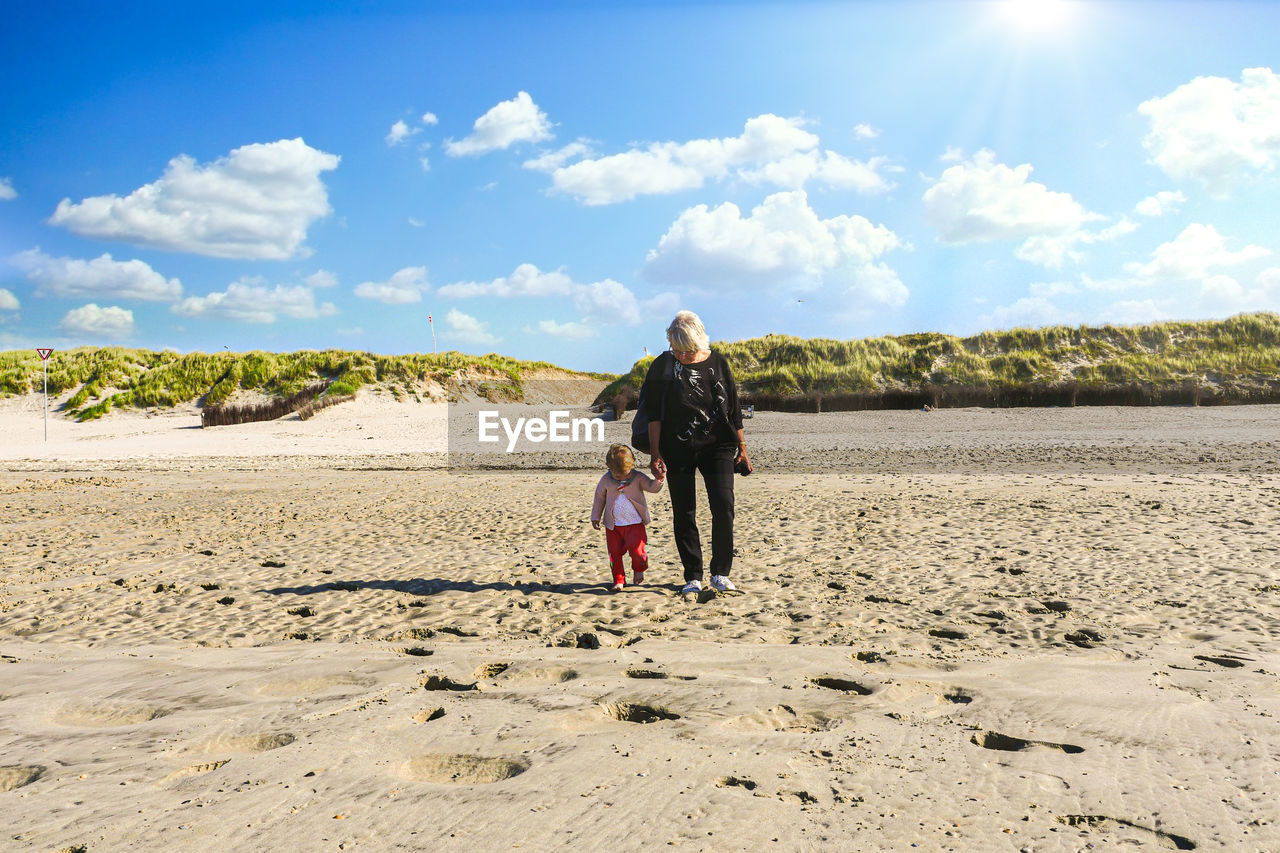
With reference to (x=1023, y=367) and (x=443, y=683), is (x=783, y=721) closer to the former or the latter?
(x=443, y=683)

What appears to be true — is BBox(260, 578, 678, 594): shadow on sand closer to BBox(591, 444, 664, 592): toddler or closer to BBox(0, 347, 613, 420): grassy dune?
BBox(591, 444, 664, 592): toddler

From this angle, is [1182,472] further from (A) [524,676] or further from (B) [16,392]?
(B) [16,392]

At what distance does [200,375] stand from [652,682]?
117 ft

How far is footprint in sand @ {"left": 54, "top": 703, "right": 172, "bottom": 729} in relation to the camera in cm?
328

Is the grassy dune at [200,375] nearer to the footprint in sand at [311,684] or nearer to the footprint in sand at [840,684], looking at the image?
the footprint in sand at [311,684]

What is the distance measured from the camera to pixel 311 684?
3.76 meters

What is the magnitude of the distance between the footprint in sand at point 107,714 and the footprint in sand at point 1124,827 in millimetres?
3459

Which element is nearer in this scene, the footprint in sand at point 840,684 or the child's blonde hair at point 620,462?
the footprint in sand at point 840,684

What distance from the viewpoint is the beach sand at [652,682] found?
7.75 ft

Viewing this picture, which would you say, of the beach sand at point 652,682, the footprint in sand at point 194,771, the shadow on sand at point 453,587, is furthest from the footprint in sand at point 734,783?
the shadow on sand at point 453,587

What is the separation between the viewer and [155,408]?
31.5m

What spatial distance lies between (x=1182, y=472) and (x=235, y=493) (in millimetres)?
14709

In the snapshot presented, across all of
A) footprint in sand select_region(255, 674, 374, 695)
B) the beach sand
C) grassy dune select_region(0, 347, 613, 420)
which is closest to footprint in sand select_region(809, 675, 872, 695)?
the beach sand

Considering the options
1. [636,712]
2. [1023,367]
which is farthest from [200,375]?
[636,712]
